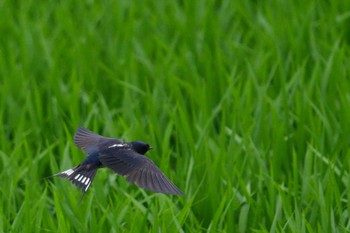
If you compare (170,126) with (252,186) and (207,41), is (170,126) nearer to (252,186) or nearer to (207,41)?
(252,186)

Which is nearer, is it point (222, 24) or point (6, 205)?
point (6, 205)

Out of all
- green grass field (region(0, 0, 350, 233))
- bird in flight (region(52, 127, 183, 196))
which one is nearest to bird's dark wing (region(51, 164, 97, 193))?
bird in flight (region(52, 127, 183, 196))

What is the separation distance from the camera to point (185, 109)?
12.8ft

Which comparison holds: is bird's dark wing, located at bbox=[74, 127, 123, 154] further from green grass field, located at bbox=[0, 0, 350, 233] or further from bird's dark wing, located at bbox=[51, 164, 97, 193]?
green grass field, located at bbox=[0, 0, 350, 233]

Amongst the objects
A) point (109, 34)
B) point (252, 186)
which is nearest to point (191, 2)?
point (109, 34)

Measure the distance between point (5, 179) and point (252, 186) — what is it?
79cm

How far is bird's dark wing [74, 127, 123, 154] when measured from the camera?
9.04ft

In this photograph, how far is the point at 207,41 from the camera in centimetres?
477

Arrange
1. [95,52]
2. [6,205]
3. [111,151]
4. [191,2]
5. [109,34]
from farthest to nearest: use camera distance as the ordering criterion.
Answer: [191,2]
[109,34]
[95,52]
[6,205]
[111,151]

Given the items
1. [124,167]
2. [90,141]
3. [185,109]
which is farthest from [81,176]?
[185,109]

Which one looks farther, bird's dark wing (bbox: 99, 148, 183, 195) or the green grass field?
the green grass field

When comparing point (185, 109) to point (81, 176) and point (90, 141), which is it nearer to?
point (90, 141)

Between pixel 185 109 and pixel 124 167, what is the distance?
4.36ft

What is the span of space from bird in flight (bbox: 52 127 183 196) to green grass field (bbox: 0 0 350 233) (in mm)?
219
